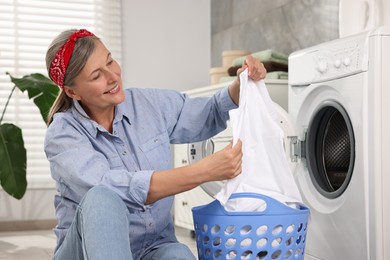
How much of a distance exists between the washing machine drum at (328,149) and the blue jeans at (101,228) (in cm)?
99

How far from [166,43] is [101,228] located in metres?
3.29

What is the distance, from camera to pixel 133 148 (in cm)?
170

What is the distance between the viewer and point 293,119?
2.38 metres

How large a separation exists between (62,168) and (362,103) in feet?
3.16

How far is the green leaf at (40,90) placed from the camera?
137 inches

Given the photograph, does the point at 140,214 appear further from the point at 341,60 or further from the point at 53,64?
the point at 341,60

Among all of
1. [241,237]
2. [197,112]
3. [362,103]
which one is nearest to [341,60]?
[362,103]

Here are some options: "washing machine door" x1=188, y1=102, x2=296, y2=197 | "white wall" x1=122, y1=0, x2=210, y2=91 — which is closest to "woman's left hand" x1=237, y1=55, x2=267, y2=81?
"washing machine door" x1=188, y1=102, x2=296, y2=197

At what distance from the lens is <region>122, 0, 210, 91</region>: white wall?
4.44 meters

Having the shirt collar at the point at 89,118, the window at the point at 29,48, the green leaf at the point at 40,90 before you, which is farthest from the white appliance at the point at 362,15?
the window at the point at 29,48

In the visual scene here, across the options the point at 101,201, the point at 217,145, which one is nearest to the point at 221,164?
the point at 101,201

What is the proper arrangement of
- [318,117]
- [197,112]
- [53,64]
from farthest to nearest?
[318,117]
[197,112]
[53,64]

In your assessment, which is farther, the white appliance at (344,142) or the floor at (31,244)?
the floor at (31,244)

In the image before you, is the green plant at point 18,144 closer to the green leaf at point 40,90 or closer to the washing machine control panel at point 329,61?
the green leaf at point 40,90
